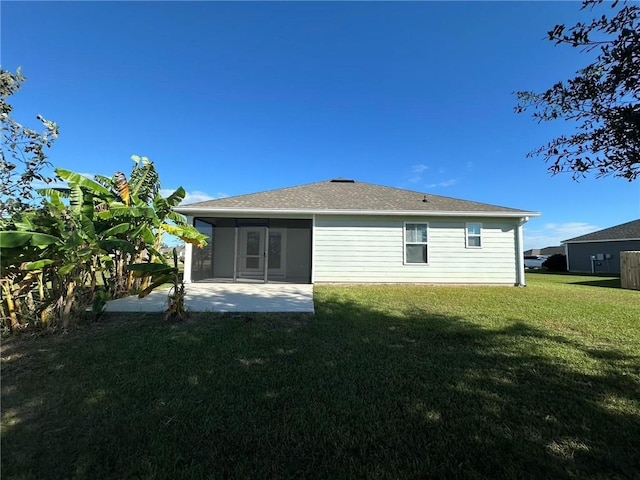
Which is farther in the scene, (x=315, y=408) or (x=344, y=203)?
(x=344, y=203)

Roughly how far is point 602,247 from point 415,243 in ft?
83.1

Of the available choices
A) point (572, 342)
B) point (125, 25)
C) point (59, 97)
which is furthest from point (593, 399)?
point (59, 97)

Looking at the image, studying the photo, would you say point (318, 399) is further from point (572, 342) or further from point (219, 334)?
point (572, 342)

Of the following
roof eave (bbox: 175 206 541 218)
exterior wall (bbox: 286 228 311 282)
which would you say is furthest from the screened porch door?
roof eave (bbox: 175 206 541 218)

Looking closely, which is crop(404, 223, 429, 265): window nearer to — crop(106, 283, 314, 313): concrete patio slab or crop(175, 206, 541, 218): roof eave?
crop(175, 206, 541, 218): roof eave

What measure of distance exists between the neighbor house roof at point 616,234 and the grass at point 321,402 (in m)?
27.6

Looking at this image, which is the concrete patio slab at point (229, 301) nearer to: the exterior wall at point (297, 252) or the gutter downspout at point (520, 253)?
the exterior wall at point (297, 252)

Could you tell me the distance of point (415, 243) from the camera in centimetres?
1270

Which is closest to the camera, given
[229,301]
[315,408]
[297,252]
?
[315,408]

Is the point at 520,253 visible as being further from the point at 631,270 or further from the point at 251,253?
the point at 251,253

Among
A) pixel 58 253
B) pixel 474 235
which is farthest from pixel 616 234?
pixel 58 253

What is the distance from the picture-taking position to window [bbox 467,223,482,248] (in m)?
12.7

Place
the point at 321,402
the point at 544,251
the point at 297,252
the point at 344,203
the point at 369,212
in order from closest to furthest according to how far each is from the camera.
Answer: the point at 321,402
the point at 369,212
the point at 344,203
the point at 297,252
the point at 544,251

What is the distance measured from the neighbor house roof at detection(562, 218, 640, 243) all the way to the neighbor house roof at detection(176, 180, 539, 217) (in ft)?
69.6
